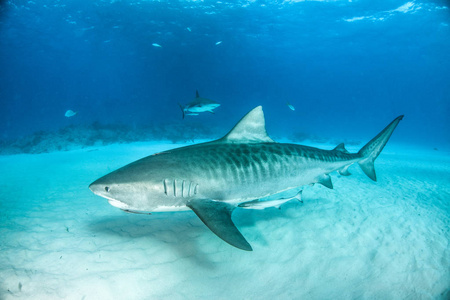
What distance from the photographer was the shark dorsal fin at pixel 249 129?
376 centimetres

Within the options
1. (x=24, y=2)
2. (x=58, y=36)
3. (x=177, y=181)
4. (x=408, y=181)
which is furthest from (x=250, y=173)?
(x=58, y=36)

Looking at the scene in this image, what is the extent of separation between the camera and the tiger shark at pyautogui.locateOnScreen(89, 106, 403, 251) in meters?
2.65

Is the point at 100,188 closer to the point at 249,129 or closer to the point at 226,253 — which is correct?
the point at 226,253

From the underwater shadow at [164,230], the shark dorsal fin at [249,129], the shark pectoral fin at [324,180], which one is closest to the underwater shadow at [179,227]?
the underwater shadow at [164,230]

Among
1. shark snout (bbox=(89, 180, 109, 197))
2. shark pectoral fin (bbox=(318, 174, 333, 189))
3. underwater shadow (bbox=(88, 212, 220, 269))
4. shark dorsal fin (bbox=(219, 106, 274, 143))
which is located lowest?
underwater shadow (bbox=(88, 212, 220, 269))

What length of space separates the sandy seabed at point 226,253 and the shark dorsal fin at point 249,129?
1.90 m

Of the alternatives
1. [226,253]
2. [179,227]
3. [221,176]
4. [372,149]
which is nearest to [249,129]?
[221,176]

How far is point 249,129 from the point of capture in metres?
3.85

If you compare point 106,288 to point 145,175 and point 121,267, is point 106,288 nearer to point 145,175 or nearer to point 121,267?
point 121,267

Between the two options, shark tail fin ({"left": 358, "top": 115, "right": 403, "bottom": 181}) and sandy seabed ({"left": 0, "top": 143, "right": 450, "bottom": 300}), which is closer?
sandy seabed ({"left": 0, "top": 143, "right": 450, "bottom": 300})

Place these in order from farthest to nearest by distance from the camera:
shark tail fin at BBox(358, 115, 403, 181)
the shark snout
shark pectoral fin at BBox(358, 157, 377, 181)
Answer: shark pectoral fin at BBox(358, 157, 377, 181), shark tail fin at BBox(358, 115, 403, 181), the shark snout

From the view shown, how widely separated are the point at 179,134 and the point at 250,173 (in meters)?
21.5

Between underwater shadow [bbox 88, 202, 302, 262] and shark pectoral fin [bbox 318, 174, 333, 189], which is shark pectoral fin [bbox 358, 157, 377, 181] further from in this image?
underwater shadow [bbox 88, 202, 302, 262]

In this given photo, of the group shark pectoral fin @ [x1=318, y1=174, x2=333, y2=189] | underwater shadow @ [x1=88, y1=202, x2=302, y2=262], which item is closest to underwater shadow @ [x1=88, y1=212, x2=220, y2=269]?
underwater shadow @ [x1=88, y1=202, x2=302, y2=262]
